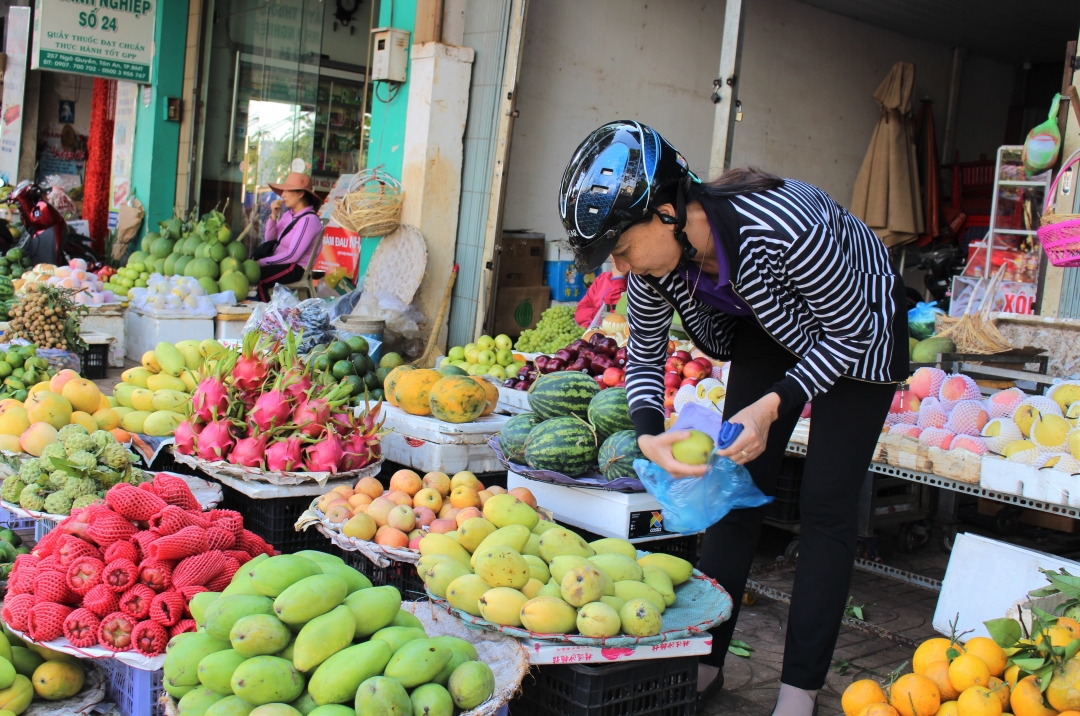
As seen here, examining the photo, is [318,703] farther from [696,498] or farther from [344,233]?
[344,233]

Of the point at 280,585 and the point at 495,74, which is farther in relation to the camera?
the point at 495,74

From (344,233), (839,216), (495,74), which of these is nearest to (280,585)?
(839,216)

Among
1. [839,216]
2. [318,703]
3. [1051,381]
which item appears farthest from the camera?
[1051,381]

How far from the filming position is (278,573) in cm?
200

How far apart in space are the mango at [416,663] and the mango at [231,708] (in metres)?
0.27

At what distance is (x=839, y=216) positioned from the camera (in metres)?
2.35

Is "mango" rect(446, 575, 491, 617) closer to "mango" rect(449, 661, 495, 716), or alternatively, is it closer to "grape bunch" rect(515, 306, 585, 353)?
"mango" rect(449, 661, 495, 716)

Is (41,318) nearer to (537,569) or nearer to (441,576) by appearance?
(441,576)

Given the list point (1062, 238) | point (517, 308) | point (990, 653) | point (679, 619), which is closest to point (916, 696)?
point (990, 653)

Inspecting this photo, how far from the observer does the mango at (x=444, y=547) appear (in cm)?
247

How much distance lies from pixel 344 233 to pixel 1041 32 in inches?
321

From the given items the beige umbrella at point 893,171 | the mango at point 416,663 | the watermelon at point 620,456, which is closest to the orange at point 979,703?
the mango at point 416,663

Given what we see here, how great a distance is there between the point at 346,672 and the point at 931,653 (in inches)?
51.6

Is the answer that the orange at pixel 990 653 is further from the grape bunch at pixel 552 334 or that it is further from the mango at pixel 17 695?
the grape bunch at pixel 552 334
